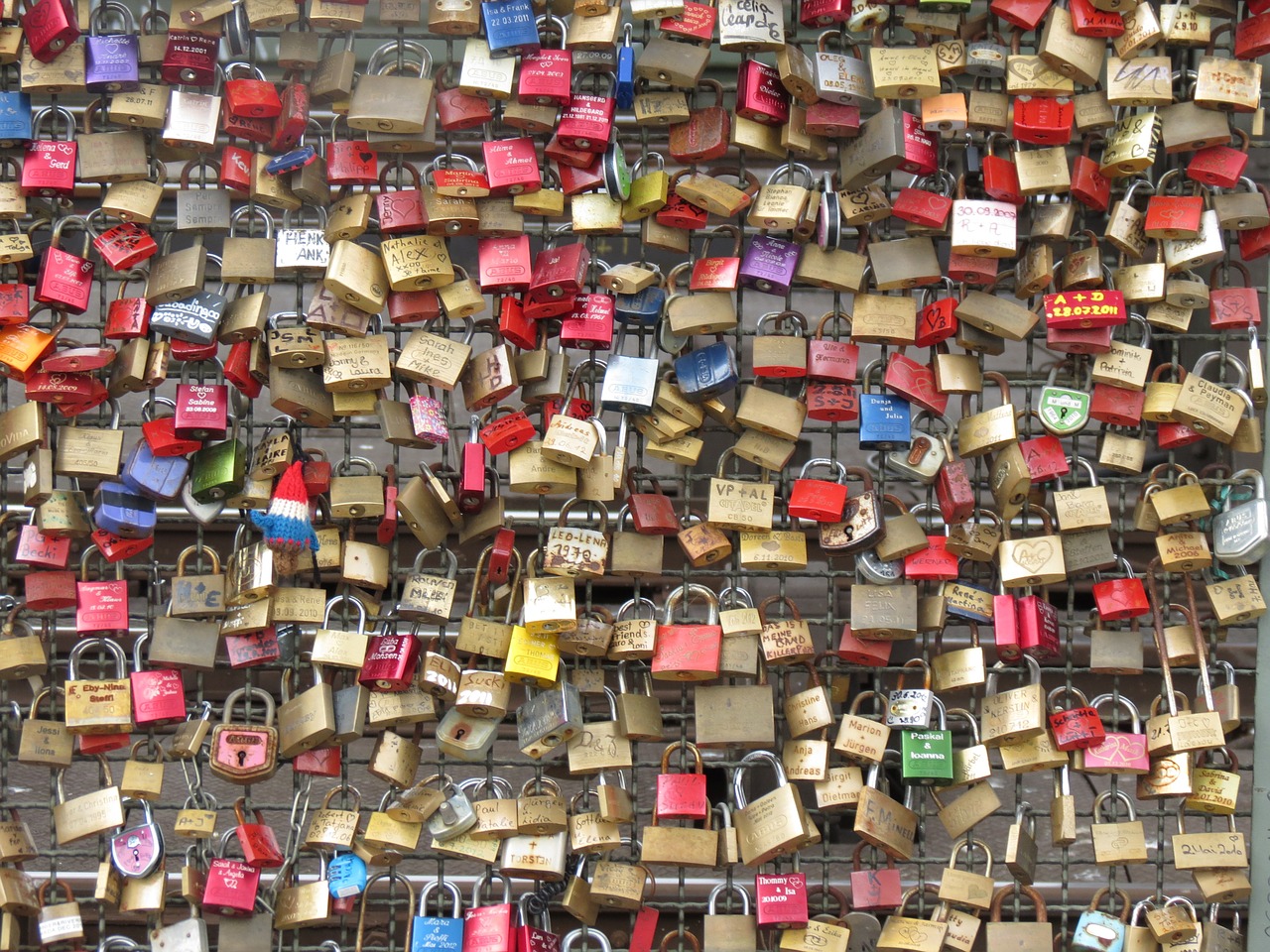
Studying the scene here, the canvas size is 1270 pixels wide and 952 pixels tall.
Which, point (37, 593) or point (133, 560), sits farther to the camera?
point (133, 560)

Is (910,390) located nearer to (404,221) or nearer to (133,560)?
(404,221)

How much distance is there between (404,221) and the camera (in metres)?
2.62

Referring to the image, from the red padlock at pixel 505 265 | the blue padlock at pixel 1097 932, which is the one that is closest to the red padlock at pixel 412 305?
the red padlock at pixel 505 265

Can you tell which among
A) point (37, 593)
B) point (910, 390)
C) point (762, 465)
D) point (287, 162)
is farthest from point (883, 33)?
point (37, 593)

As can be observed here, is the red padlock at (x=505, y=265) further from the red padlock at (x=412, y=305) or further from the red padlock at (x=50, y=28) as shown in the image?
the red padlock at (x=50, y=28)

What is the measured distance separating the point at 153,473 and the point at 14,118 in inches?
29.6

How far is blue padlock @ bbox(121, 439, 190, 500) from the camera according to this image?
2594 mm

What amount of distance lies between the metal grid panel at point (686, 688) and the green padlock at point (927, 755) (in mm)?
148

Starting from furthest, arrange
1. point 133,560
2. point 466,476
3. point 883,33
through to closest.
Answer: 1. point 133,560
2. point 883,33
3. point 466,476

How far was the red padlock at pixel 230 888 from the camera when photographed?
2.56 metres

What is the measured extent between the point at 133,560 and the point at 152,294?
1.00 metres

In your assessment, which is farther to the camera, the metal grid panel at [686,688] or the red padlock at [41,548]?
the metal grid panel at [686,688]

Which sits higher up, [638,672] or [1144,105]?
[1144,105]

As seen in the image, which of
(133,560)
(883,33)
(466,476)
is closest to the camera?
(466,476)
